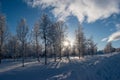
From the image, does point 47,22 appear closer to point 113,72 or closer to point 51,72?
point 51,72

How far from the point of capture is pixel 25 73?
37.1 meters

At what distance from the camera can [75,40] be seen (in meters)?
73.5

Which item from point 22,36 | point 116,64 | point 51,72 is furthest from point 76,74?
point 22,36

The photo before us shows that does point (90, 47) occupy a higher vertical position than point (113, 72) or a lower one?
higher

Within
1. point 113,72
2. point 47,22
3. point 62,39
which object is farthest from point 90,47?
point 113,72

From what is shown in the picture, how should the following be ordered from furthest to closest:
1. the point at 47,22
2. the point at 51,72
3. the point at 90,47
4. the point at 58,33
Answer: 1. the point at 90,47
2. the point at 58,33
3. the point at 47,22
4. the point at 51,72

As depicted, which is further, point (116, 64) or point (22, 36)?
point (22, 36)

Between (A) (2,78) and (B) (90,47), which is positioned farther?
(B) (90,47)

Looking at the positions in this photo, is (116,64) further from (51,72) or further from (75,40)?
(75,40)

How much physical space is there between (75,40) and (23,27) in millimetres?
29252

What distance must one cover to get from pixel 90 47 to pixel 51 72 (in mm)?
65054

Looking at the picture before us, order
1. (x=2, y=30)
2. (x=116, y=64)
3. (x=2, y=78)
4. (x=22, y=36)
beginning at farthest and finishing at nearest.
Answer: (x=2, y=30)
(x=22, y=36)
(x=116, y=64)
(x=2, y=78)

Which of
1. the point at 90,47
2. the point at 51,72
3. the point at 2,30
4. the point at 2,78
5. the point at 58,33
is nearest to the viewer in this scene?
the point at 2,78

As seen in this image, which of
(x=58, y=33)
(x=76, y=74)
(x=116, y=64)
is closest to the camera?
(x=76, y=74)
